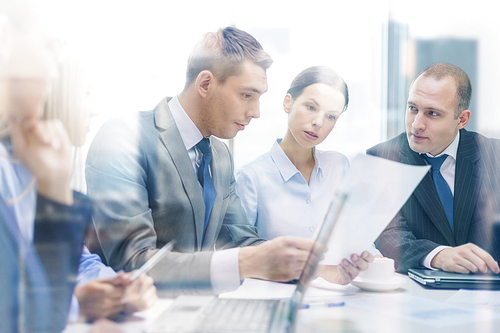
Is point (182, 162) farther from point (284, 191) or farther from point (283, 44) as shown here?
point (283, 44)

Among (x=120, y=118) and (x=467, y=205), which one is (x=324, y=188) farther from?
(x=120, y=118)

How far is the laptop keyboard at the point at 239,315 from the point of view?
0.60 metres

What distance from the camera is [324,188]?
1202 mm

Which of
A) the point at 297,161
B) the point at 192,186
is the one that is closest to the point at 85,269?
the point at 192,186

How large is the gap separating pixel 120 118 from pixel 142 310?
0.55 metres

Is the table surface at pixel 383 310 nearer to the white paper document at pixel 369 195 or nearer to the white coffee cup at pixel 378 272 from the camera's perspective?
the white coffee cup at pixel 378 272

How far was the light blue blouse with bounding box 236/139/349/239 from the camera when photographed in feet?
3.93

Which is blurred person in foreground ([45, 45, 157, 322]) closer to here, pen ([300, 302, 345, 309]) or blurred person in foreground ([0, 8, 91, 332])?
blurred person in foreground ([0, 8, 91, 332])

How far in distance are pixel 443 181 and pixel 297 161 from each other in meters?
0.54

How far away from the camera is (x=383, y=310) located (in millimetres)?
758

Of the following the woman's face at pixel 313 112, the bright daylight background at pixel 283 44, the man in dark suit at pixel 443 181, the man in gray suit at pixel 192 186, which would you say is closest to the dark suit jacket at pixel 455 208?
the man in dark suit at pixel 443 181

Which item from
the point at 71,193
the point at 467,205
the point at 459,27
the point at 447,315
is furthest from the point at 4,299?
the point at 459,27

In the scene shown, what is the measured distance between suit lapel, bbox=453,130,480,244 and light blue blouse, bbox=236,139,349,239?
1.47 feet

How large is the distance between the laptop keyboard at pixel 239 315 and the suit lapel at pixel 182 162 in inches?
14.3
